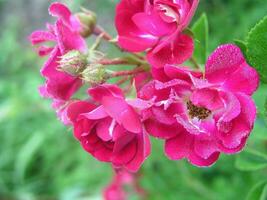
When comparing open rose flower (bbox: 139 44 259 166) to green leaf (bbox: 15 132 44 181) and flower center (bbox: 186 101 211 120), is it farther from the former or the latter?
green leaf (bbox: 15 132 44 181)

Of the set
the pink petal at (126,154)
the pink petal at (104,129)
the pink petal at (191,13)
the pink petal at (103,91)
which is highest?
the pink petal at (191,13)

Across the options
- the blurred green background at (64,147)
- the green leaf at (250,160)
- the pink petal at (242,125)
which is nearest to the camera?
the pink petal at (242,125)

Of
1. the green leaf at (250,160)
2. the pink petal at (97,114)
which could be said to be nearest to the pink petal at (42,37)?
the pink petal at (97,114)

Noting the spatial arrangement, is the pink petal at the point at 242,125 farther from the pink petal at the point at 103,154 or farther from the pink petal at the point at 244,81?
the pink petal at the point at 103,154

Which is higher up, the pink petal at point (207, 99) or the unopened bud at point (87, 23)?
the pink petal at point (207, 99)

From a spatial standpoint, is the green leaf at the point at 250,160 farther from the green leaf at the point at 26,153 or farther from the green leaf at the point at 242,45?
the green leaf at the point at 26,153

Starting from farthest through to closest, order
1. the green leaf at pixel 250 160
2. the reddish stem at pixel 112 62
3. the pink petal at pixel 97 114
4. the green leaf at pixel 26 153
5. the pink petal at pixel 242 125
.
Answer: the green leaf at pixel 26 153, the green leaf at pixel 250 160, the reddish stem at pixel 112 62, the pink petal at pixel 97 114, the pink petal at pixel 242 125

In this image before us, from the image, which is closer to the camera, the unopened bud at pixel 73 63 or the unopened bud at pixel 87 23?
the unopened bud at pixel 73 63

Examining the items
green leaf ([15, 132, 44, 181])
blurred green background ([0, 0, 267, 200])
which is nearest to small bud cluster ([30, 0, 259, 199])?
blurred green background ([0, 0, 267, 200])

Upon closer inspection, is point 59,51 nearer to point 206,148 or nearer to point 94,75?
point 94,75
